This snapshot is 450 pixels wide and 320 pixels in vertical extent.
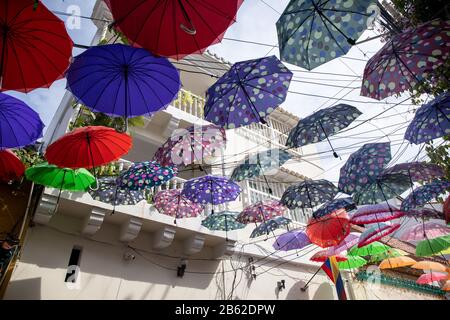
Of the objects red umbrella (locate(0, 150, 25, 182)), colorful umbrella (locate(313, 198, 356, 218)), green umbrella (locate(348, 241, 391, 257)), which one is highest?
red umbrella (locate(0, 150, 25, 182))

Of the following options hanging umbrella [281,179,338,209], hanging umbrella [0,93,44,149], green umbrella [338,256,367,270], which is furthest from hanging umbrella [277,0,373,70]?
green umbrella [338,256,367,270]

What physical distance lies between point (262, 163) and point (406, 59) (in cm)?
292

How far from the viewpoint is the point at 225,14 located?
3.03m

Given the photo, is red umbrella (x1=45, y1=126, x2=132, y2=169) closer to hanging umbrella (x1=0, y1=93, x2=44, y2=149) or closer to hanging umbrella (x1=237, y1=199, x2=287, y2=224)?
hanging umbrella (x1=0, y1=93, x2=44, y2=149)

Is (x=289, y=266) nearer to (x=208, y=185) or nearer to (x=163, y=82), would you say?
(x=208, y=185)

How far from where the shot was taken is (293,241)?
7.99 metres

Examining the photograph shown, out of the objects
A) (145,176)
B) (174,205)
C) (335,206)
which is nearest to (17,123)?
(145,176)

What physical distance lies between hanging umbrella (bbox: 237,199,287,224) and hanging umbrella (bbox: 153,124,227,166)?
2151mm

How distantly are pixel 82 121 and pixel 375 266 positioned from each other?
11923 millimetres

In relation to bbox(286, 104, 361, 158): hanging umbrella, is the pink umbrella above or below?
below

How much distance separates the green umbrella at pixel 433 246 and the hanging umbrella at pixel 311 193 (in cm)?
441

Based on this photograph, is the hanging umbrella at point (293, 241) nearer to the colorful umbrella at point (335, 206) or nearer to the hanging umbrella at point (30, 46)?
the colorful umbrella at point (335, 206)

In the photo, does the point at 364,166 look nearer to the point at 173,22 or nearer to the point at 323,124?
the point at 323,124

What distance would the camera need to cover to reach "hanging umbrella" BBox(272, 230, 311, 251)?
7.92m
